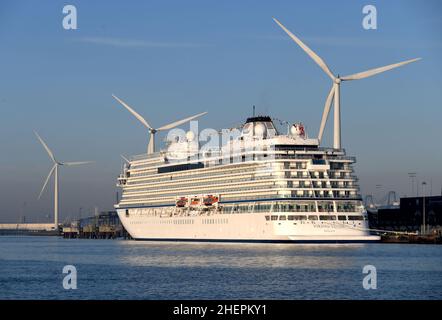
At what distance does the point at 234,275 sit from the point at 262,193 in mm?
49777

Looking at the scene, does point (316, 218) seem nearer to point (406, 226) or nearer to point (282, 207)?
point (282, 207)

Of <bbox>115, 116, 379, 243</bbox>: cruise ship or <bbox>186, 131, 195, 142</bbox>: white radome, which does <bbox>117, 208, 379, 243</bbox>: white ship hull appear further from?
<bbox>186, 131, 195, 142</bbox>: white radome

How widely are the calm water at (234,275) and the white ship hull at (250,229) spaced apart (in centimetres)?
881

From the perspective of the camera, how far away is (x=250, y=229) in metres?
123

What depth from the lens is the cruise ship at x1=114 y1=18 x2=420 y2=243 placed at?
391 feet

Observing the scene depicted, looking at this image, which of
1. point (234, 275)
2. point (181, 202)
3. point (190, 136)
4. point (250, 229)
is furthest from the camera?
point (190, 136)

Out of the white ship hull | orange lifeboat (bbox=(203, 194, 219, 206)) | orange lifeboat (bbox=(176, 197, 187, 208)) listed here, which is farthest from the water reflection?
orange lifeboat (bbox=(176, 197, 187, 208))

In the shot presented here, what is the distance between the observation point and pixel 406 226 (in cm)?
16738

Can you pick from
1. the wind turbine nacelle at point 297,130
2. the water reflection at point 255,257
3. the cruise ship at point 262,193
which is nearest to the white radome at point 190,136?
the cruise ship at point 262,193

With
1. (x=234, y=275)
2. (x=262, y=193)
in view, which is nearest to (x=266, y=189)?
(x=262, y=193)

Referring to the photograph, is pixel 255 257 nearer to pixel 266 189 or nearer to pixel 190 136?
pixel 266 189

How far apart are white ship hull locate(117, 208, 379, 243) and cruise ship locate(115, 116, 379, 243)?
121mm

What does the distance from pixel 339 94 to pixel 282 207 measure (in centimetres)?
2037
